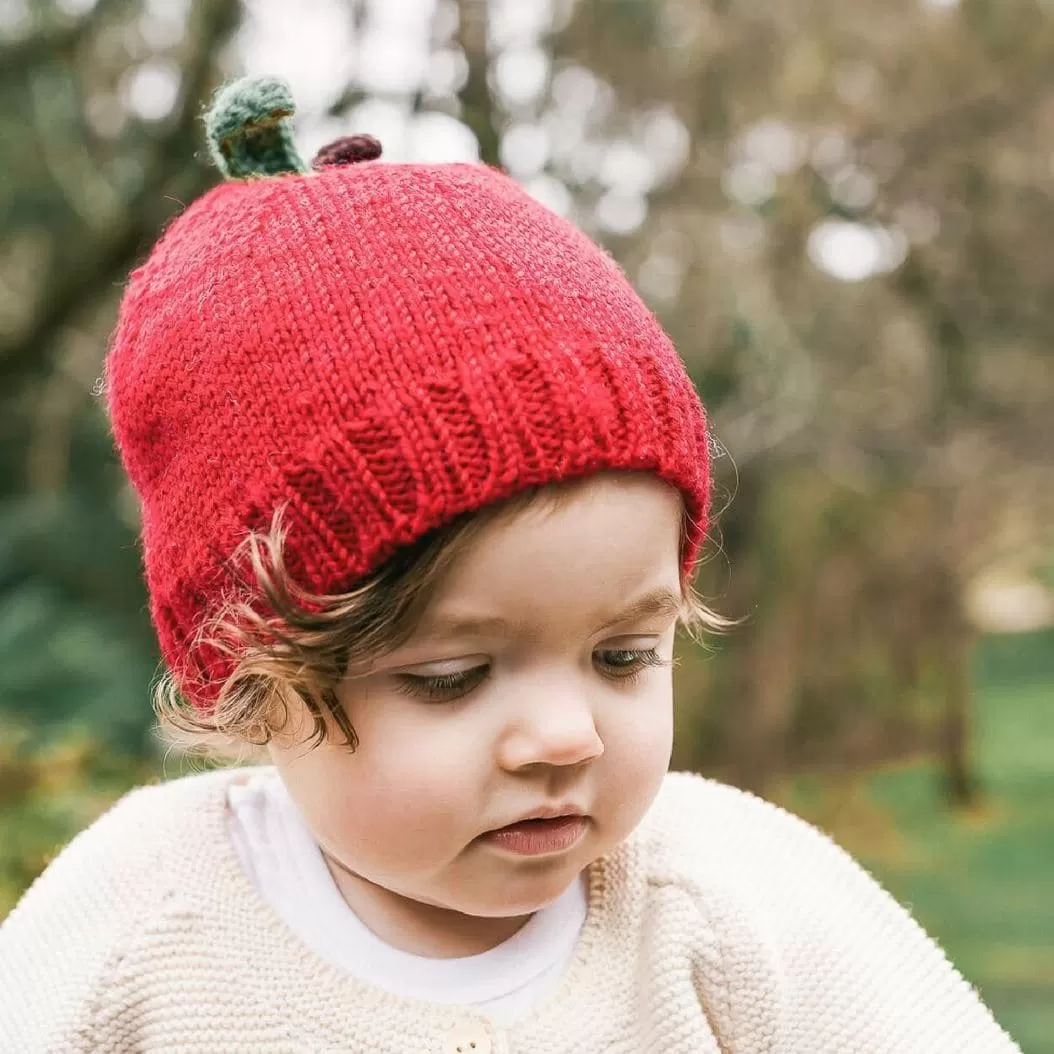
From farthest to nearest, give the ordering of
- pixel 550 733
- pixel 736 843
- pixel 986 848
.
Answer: pixel 986 848 → pixel 736 843 → pixel 550 733

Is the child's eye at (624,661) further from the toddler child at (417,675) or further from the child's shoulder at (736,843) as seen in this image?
the child's shoulder at (736,843)

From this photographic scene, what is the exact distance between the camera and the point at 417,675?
4.27ft

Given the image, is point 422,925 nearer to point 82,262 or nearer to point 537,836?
point 537,836

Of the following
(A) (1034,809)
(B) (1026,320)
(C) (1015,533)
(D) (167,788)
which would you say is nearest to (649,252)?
(B) (1026,320)

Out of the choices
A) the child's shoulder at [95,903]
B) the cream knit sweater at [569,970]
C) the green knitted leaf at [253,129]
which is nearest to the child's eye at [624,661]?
the cream knit sweater at [569,970]

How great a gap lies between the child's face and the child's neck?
0.42ft

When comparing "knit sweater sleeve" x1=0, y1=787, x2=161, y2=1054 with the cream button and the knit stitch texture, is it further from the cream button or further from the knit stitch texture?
the cream button

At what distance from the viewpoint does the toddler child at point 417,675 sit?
1288mm

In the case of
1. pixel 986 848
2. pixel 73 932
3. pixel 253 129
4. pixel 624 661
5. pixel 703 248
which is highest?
pixel 253 129

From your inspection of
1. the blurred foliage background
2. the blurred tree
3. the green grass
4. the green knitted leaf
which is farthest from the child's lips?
the green grass

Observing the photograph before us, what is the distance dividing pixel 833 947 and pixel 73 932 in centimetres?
94

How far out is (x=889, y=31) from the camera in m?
5.59

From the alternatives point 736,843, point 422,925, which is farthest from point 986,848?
point 422,925

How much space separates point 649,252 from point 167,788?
376 centimetres
